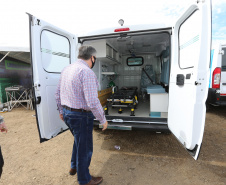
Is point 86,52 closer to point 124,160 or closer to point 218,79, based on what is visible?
point 124,160

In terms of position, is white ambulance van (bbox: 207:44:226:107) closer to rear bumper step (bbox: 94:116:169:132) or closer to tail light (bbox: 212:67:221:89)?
tail light (bbox: 212:67:221:89)

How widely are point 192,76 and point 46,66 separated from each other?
2316 millimetres

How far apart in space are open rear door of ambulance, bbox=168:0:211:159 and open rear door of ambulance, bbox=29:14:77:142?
2130mm

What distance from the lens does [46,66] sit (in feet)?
8.18

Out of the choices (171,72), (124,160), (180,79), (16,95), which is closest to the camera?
(180,79)

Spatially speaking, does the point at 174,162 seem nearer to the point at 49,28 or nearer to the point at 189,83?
the point at 189,83

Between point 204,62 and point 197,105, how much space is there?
523mm

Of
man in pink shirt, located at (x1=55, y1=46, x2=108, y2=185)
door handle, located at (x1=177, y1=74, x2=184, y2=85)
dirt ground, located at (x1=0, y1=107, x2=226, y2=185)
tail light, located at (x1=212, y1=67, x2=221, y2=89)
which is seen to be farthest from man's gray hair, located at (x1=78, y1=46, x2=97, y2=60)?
tail light, located at (x1=212, y1=67, x2=221, y2=89)

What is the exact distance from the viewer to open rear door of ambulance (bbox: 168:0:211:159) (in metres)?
1.63

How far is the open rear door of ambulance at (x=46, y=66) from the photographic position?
223 centimetres

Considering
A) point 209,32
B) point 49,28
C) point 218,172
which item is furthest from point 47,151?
point 209,32

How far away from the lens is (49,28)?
98.4 inches

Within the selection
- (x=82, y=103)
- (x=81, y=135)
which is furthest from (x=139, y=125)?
(x=82, y=103)

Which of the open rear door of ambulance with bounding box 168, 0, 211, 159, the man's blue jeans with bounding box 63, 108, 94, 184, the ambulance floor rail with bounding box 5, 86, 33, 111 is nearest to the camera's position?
the open rear door of ambulance with bounding box 168, 0, 211, 159
